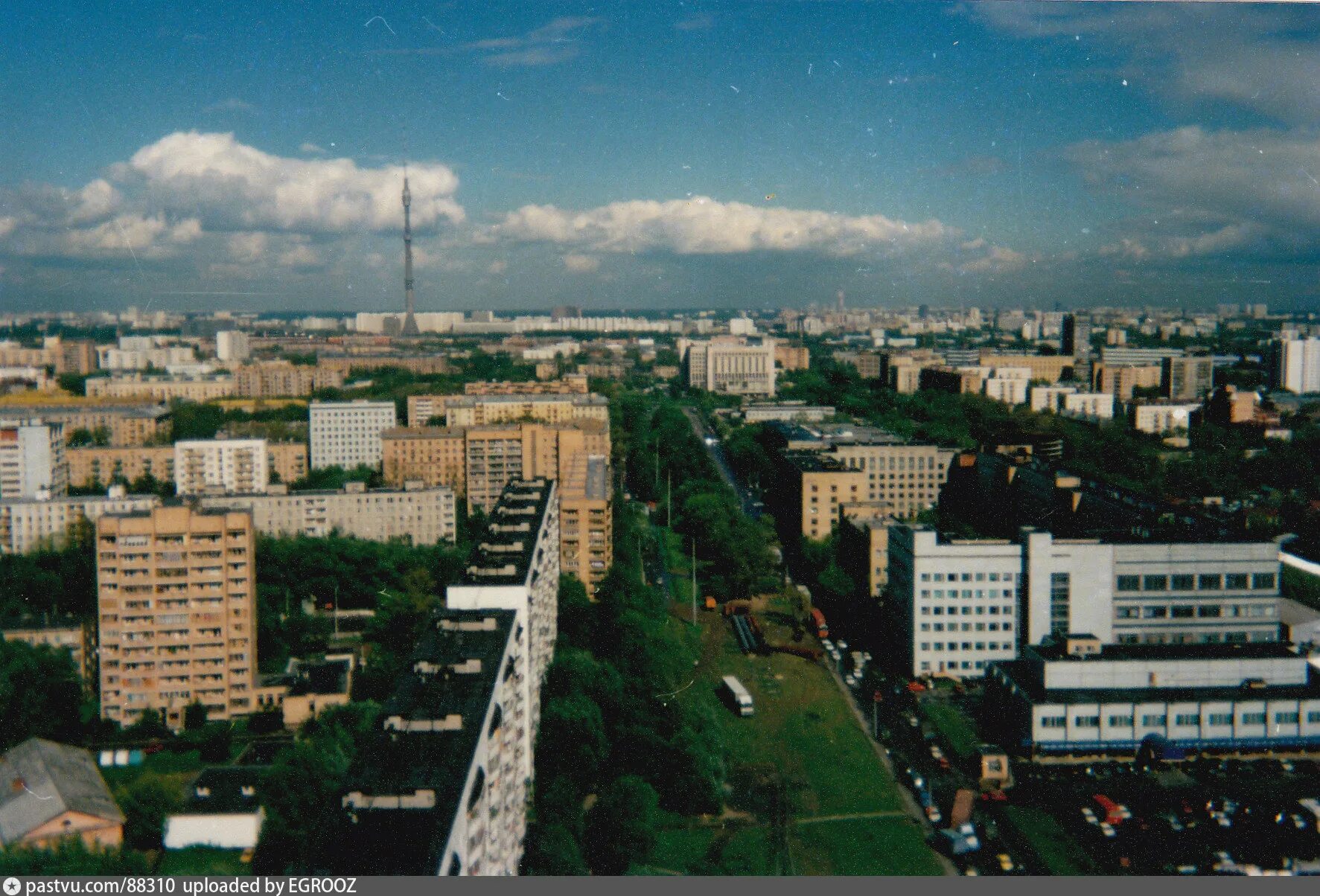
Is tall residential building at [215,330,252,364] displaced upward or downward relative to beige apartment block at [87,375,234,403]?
upward

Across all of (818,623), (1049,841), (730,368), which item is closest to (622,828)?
(1049,841)

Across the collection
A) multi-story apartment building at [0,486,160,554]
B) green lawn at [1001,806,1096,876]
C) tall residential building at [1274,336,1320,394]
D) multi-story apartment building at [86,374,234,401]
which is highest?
tall residential building at [1274,336,1320,394]

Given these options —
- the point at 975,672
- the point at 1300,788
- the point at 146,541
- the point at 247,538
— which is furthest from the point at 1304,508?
the point at 146,541

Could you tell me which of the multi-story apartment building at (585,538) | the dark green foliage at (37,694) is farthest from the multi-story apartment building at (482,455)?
the dark green foliage at (37,694)

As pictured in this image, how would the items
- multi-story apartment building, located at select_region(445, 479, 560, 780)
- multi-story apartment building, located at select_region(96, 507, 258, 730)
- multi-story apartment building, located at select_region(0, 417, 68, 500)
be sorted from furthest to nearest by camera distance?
multi-story apartment building, located at select_region(0, 417, 68, 500), multi-story apartment building, located at select_region(96, 507, 258, 730), multi-story apartment building, located at select_region(445, 479, 560, 780)

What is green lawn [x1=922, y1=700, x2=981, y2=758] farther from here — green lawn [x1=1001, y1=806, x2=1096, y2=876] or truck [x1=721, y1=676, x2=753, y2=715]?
truck [x1=721, y1=676, x2=753, y2=715]

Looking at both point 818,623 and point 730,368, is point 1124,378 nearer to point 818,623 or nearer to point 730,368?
point 730,368

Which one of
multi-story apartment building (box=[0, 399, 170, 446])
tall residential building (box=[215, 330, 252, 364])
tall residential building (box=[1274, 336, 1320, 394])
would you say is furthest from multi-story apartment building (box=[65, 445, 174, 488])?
tall residential building (box=[1274, 336, 1320, 394])

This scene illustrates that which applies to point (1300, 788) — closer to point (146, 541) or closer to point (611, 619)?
point (611, 619)
